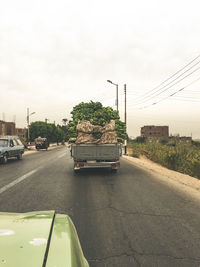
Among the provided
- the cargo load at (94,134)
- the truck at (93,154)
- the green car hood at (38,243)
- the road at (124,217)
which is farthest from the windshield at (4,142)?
the green car hood at (38,243)

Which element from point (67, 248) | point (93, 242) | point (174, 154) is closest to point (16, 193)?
point (93, 242)

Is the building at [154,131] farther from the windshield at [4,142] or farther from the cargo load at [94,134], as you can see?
the cargo load at [94,134]

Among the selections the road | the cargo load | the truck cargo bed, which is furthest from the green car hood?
the cargo load

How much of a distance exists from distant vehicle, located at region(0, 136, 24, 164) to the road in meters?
8.39

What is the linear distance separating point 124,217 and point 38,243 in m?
3.19

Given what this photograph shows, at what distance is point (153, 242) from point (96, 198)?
108 inches

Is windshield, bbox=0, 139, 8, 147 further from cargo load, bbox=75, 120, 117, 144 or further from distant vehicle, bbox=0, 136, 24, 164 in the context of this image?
cargo load, bbox=75, 120, 117, 144

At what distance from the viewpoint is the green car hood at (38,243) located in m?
1.24

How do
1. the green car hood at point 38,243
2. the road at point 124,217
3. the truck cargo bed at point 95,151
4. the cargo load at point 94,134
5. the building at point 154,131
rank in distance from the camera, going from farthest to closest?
the building at point 154,131 < the cargo load at point 94,134 < the truck cargo bed at point 95,151 < the road at point 124,217 < the green car hood at point 38,243

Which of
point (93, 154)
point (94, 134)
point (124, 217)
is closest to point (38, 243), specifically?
point (124, 217)

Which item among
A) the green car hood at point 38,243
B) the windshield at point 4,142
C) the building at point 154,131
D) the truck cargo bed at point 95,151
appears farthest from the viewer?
the building at point 154,131

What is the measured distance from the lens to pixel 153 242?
3.26m

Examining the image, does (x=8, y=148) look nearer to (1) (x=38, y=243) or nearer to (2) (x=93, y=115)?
(2) (x=93, y=115)

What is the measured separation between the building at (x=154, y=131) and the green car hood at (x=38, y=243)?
149m
